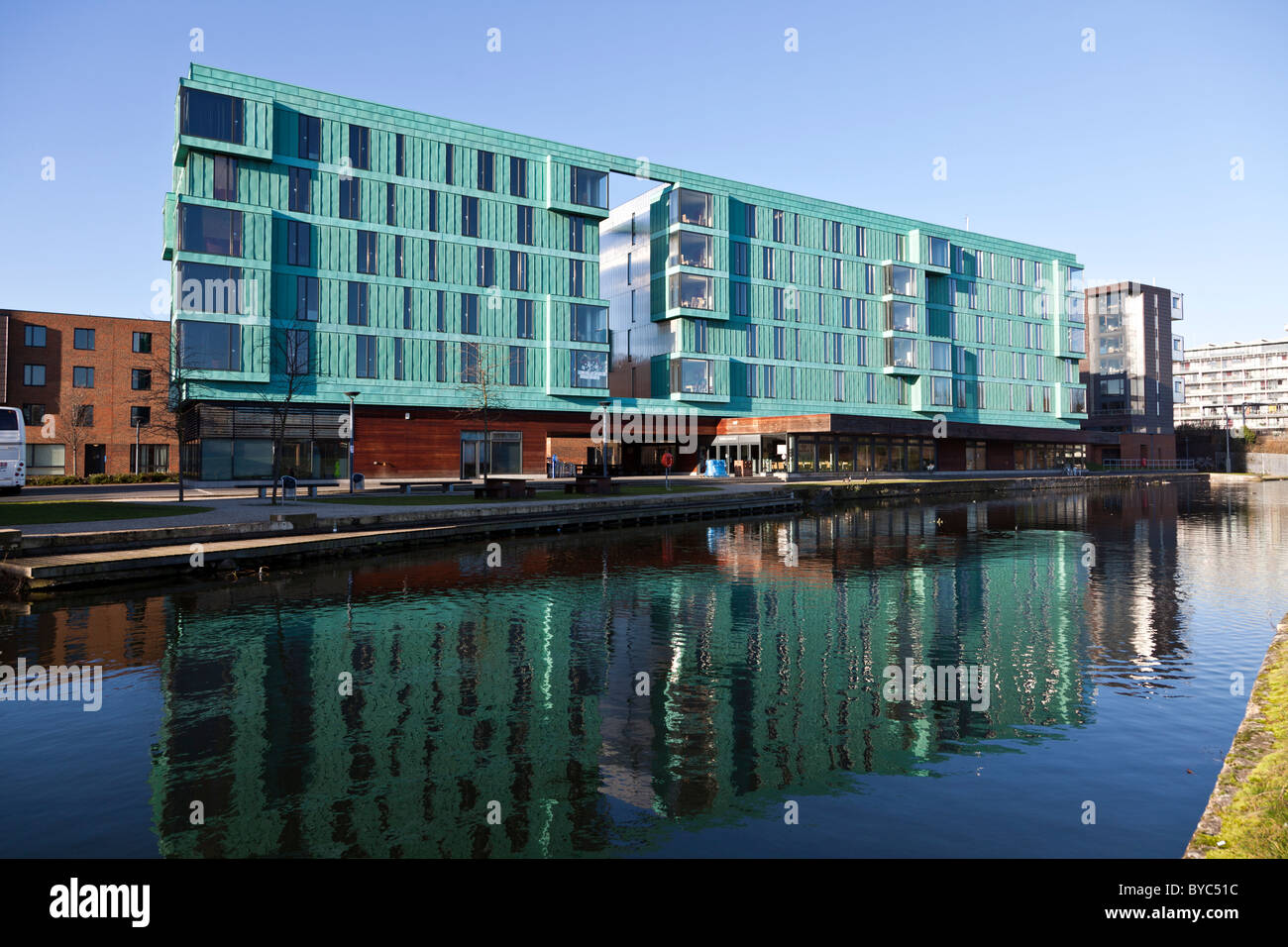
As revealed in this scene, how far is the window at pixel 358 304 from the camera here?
54938mm

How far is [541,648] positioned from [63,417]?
229 feet

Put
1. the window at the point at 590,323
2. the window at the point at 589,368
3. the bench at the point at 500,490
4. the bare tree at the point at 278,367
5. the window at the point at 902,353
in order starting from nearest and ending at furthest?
the bench at the point at 500,490, the bare tree at the point at 278,367, the window at the point at 589,368, the window at the point at 590,323, the window at the point at 902,353

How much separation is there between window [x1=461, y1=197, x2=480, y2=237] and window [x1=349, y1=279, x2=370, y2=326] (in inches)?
346

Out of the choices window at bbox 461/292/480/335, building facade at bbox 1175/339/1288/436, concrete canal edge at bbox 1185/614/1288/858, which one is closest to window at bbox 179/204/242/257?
window at bbox 461/292/480/335

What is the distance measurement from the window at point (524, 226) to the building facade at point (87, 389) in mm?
31226

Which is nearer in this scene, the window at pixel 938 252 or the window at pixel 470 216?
the window at pixel 470 216

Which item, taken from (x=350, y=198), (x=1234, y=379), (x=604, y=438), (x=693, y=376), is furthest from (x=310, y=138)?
(x=1234, y=379)

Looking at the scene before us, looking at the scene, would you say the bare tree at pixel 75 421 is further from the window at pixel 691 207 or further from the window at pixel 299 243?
the window at pixel 691 207

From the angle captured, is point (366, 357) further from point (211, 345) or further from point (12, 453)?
point (12, 453)

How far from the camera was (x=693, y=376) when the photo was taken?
6962 cm

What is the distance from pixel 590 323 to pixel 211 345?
26764mm

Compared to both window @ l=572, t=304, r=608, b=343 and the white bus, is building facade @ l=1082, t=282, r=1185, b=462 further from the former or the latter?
the white bus

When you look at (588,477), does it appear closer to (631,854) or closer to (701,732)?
(701,732)

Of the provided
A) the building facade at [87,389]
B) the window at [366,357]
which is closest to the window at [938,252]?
the window at [366,357]
